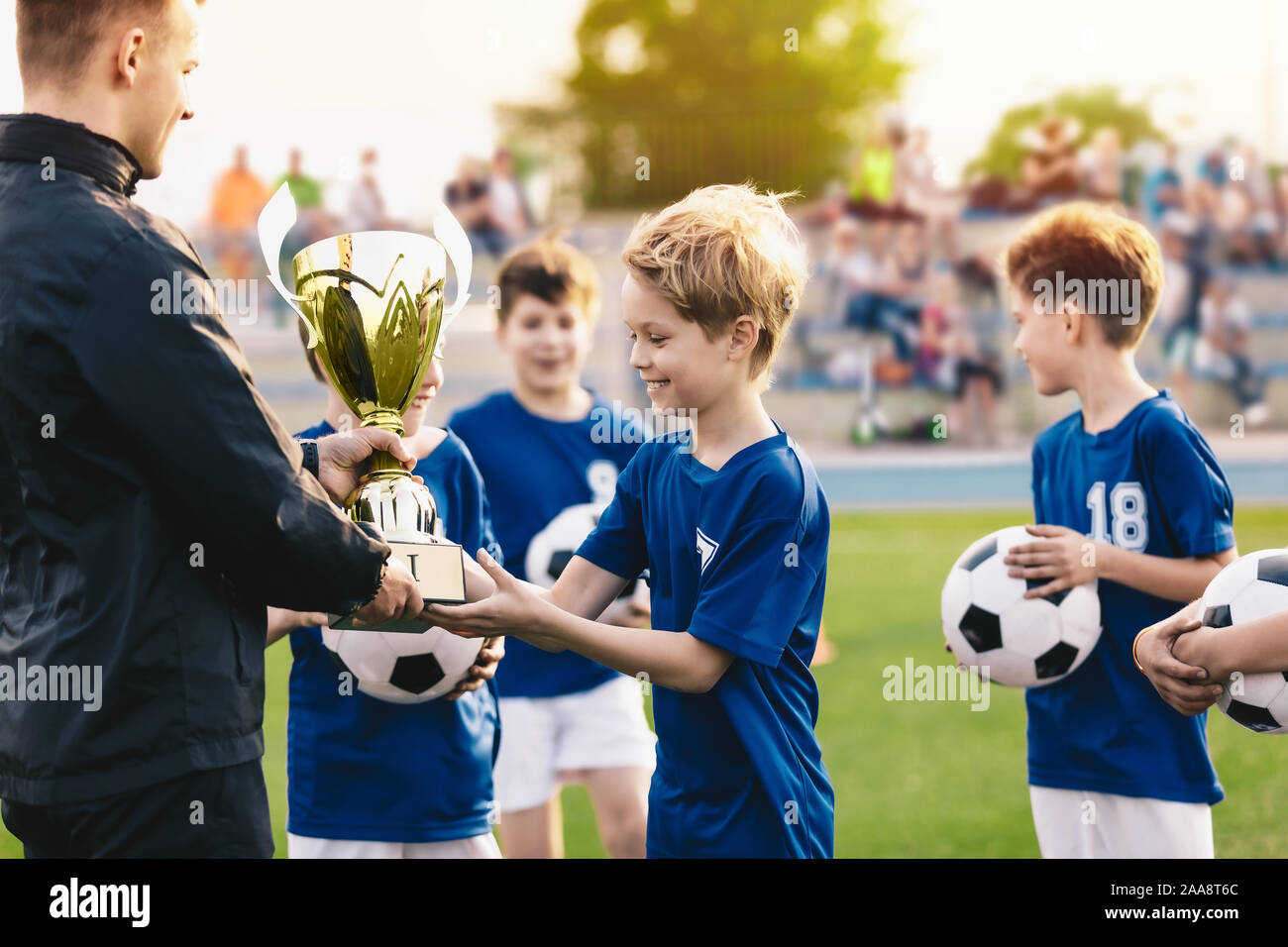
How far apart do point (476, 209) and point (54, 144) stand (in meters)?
17.0

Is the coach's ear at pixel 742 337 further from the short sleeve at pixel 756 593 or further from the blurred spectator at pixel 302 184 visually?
the blurred spectator at pixel 302 184

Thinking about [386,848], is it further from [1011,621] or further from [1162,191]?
[1162,191]

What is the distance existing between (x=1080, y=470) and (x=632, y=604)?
5.10ft

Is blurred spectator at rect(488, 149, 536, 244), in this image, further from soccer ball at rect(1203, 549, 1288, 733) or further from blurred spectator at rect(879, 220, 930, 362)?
soccer ball at rect(1203, 549, 1288, 733)

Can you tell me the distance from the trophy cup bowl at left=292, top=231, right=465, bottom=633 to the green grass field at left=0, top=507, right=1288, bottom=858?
7.36 feet

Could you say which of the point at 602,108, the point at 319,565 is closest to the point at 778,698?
the point at 319,565

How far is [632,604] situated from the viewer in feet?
14.3

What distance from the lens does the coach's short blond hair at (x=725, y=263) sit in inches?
101

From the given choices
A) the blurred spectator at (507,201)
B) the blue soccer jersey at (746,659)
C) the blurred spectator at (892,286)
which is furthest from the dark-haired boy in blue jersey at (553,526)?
the blurred spectator at (507,201)

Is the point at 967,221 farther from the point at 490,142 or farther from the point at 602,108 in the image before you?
the point at 602,108

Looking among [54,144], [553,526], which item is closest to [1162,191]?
[553,526]

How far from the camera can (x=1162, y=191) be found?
61.8 ft

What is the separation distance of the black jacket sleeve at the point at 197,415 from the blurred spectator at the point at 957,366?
16088mm
